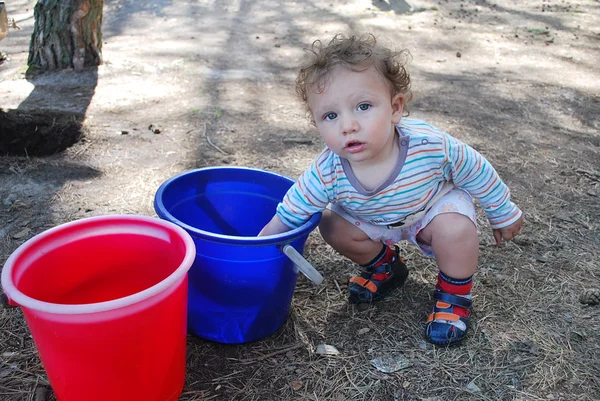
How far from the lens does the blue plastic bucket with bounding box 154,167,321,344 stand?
1503 millimetres

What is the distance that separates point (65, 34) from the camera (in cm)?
399

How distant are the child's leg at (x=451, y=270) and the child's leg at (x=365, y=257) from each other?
171mm

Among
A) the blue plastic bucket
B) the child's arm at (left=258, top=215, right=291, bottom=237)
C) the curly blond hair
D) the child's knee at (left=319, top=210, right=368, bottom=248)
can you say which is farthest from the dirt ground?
the curly blond hair

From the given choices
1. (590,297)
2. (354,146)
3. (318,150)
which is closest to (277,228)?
(354,146)

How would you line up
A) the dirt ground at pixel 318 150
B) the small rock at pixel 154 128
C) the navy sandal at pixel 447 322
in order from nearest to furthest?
the dirt ground at pixel 318 150, the navy sandal at pixel 447 322, the small rock at pixel 154 128

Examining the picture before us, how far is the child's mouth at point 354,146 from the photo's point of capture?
1.56 metres

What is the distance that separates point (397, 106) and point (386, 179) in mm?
226

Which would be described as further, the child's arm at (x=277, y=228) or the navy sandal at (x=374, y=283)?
the navy sandal at (x=374, y=283)

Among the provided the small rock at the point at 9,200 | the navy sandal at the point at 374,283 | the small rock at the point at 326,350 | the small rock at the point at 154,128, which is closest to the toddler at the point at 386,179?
the navy sandal at the point at 374,283

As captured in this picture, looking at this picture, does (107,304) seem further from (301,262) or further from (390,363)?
(390,363)

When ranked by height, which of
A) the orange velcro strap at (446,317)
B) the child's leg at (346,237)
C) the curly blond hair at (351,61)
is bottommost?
the orange velcro strap at (446,317)

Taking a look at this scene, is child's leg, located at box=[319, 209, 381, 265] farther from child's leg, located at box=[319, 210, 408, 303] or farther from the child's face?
the child's face

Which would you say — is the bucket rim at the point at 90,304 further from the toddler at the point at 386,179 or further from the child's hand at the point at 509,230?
the child's hand at the point at 509,230

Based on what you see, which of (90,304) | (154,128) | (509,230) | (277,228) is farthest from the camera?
(154,128)
